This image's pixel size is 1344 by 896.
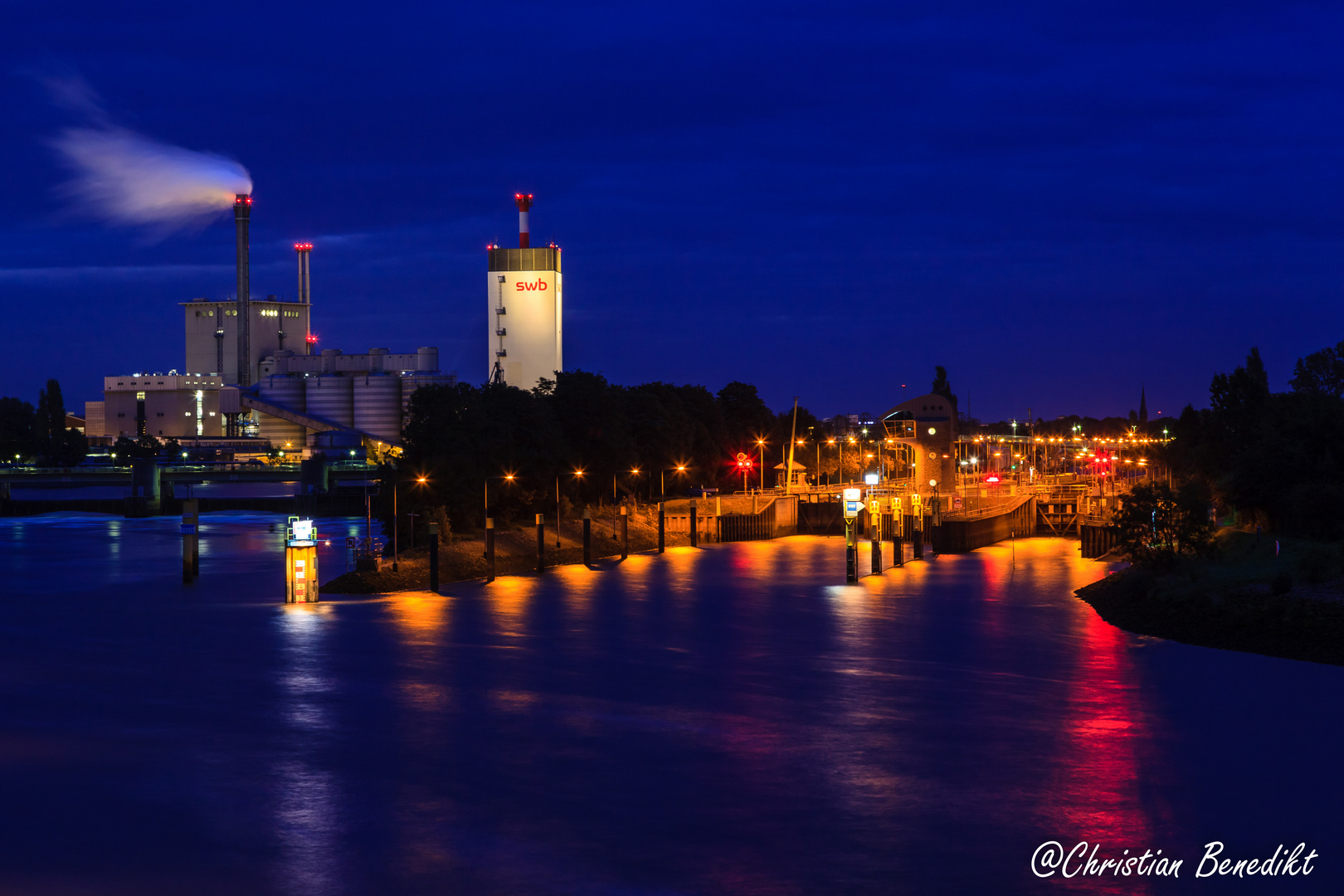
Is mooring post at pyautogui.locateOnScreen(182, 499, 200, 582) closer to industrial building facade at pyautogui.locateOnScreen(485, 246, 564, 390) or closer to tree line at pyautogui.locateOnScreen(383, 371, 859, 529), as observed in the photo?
tree line at pyautogui.locateOnScreen(383, 371, 859, 529)

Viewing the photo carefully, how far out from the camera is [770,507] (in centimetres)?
7525

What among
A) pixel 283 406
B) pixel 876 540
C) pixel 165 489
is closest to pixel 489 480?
pixel 876 540

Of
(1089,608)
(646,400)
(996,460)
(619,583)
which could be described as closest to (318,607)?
(619,583)

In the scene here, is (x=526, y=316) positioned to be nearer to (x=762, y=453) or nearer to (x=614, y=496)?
(x=762, y=453)

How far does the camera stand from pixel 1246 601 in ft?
110

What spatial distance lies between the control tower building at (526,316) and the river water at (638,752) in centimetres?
8196

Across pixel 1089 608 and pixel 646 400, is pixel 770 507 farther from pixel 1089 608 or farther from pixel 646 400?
pixel 1089 608

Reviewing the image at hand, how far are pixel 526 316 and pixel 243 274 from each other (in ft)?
224

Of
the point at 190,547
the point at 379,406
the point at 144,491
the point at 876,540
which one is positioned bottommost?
the point at 876,540

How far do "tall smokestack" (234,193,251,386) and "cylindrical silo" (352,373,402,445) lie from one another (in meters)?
31.6

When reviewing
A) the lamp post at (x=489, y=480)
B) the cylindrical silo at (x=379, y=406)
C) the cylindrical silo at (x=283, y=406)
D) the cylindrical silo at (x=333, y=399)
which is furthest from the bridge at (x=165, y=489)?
the cylindrical silo at (x=283, y=406)

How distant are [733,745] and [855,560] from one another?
29.3 m

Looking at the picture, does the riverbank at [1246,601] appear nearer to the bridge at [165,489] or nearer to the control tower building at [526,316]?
the bridge at [165,489]

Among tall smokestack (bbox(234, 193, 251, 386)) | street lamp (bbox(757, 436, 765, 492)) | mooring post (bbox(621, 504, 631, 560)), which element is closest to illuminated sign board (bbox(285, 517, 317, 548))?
mooring post (bbox(621, 504, 631, 560))
